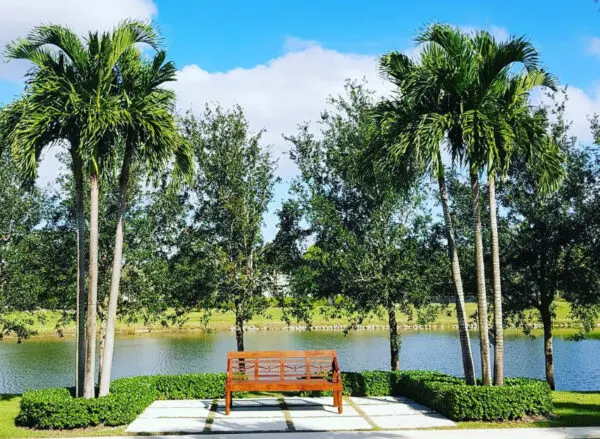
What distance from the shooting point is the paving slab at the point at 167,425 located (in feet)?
37.1

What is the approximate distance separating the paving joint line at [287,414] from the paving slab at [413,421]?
5.41 feet

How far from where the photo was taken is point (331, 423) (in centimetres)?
1202

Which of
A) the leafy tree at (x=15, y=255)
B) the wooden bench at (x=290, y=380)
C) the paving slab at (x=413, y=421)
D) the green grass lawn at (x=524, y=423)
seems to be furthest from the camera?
the leafy tree at (x=15, y=255)

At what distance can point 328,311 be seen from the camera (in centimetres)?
1803

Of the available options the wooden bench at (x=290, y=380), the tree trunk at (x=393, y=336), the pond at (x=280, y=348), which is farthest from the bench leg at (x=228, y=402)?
the pond at (x=280, y=348)

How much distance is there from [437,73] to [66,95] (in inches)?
298

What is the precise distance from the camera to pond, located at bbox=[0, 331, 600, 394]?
24812 millimetres

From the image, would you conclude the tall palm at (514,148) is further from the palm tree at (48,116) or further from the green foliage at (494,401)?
the palm tree at (48,116)

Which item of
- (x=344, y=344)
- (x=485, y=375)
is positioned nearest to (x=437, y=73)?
(x=485, y=375)

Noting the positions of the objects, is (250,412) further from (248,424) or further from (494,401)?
(494,401)

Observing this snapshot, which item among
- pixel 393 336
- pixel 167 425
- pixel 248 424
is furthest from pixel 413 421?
pixel 393 336

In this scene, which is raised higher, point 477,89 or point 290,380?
point 477,89

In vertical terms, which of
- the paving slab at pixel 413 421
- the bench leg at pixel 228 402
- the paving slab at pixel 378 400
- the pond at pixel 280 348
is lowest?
the pond at pixel 280 348

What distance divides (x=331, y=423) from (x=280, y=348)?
21990 mm
